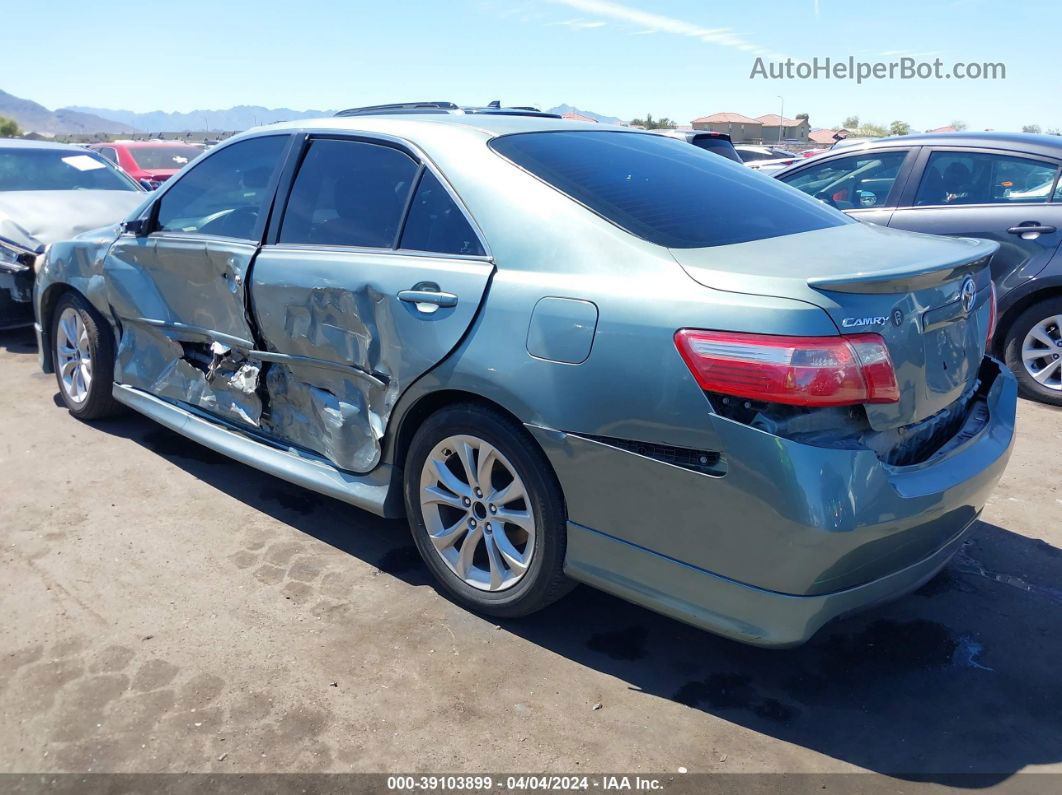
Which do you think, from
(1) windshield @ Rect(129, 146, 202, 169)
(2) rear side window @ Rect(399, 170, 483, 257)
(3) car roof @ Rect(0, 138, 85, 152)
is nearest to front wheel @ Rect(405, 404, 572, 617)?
(2) rear side window @ Rect(399, 170, 483, 257)

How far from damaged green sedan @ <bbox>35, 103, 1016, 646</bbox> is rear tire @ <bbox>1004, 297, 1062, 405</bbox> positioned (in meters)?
2.94

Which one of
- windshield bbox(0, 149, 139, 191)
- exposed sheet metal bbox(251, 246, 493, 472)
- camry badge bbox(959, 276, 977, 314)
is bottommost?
exposed sheet metal bbox(251, 246, 493, 472)

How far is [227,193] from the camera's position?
409 centimetres

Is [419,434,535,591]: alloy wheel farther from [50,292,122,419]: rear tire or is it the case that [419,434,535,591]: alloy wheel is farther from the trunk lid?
[50,292,122,419]: rear tire

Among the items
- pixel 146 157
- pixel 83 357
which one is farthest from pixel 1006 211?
pixel 146 157

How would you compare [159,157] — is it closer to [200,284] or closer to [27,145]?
[27,145]

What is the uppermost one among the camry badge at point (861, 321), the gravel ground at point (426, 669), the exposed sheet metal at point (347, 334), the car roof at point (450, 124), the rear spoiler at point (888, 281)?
the car roof at point (450, 124)

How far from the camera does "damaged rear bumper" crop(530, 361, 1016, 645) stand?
7.48 ft

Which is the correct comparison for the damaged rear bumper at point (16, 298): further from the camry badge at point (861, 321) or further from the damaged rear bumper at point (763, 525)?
the camry badge at point (861, 321)

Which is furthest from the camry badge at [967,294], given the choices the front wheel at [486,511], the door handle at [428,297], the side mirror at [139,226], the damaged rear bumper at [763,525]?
the side mirror at [139,226]

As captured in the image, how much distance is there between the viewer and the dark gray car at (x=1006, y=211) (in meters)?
5.64

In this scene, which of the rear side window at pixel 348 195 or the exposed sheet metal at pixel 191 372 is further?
the exposed sheet metal at pixel 191 372

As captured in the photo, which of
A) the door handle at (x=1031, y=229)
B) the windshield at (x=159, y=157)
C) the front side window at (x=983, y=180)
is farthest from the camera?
the windshield at (x=159, y=157)

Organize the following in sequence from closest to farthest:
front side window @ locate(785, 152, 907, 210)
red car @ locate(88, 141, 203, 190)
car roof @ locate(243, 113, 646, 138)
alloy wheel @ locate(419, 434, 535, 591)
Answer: alloy wheel @ locate(419, 434, 535, 591), car roof @ locate(243, 113, 646, 138), front side window @ locate(785, 152, 907, 210), red car @ locate(88, 141, 203, 190)
